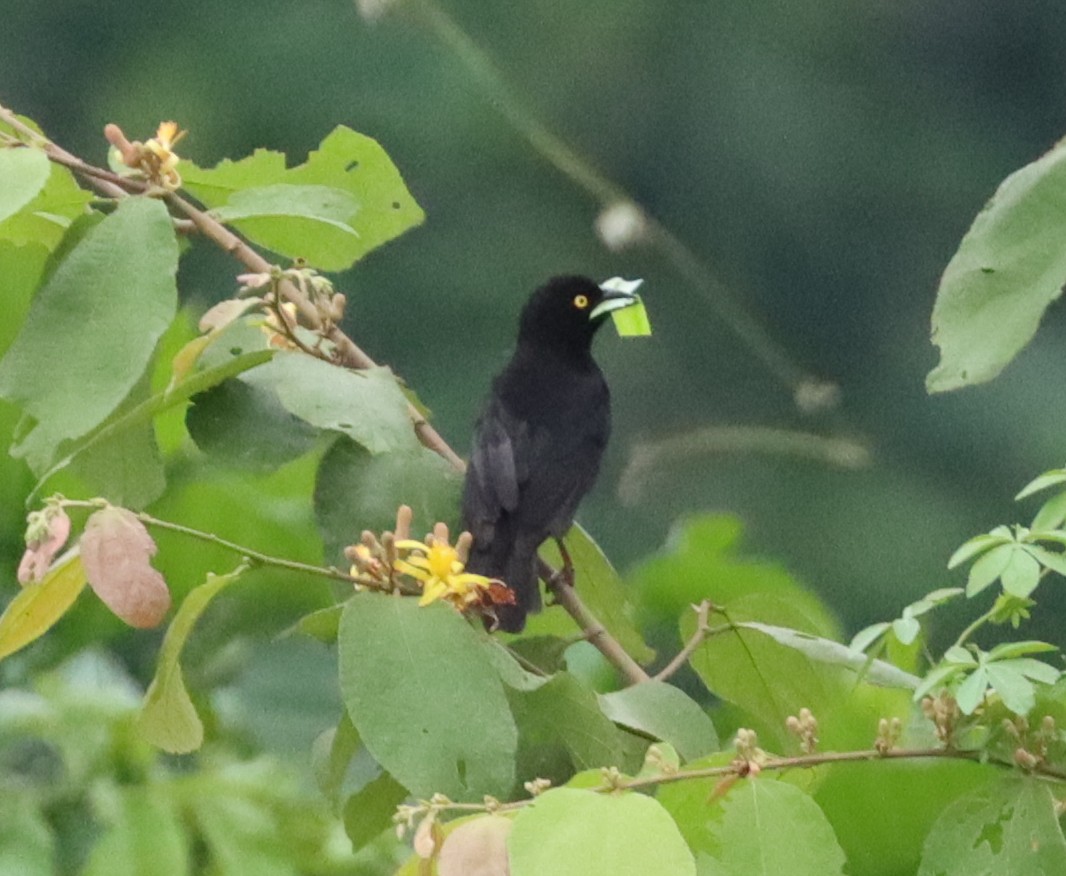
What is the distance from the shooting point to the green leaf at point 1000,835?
434mm

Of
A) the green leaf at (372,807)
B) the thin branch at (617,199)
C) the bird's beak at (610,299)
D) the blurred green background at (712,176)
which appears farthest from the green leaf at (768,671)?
the blurred green background at (712,176)

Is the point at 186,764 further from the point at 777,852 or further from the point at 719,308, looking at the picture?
the point at 719,308

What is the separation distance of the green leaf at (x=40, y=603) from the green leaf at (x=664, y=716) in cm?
17

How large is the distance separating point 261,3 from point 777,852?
239cm

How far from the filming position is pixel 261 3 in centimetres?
262

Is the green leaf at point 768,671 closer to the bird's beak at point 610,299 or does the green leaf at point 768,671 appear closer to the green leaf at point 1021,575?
the green leaf at point 1021,575

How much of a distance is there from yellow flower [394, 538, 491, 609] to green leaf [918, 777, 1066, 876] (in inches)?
6.1

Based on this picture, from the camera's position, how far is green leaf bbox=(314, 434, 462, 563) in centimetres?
59

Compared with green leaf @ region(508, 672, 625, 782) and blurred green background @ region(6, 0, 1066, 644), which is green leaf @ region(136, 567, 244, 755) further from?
blurred green background @ region(6, 0, 1066, 644)

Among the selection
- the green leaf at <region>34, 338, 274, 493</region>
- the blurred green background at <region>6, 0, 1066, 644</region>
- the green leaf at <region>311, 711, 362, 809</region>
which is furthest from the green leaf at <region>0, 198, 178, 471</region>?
the blurred green background at <region>6, 0, 1066, 644</region>

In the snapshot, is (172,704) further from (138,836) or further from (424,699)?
(138,836)

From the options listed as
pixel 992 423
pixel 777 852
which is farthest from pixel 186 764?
pixel 992 423

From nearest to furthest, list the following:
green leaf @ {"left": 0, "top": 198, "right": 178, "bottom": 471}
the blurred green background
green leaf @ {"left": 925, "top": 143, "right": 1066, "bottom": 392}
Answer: green leaf @ {"left": 925, "top": 143, "right": 1066, "bottom": 392}
green leaf @ {"left": 0, "top": 198, "right": 178, "bottom": 471}
the blurred green background

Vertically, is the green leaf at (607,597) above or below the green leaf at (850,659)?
below
